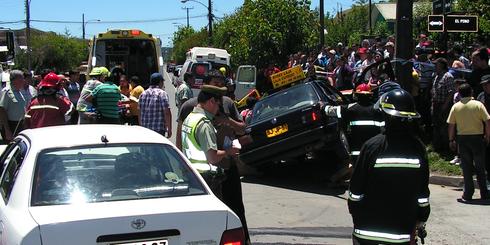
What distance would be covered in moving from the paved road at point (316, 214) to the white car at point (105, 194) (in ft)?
8.69

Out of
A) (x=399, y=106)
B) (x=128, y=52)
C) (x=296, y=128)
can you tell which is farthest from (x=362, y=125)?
(x=128, y=52)

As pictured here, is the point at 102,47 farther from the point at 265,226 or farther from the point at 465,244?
the point at 465,244

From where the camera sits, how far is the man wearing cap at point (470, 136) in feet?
28.5

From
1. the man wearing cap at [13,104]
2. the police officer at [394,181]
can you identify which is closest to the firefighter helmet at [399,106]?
the police officer at [394,181]

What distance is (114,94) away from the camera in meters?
9.60

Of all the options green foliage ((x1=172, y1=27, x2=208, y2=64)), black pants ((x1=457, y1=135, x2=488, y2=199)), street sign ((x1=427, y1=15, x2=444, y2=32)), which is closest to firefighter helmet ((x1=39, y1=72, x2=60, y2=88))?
black pants ((x1=457, y1=135, x2=488, y2=199))

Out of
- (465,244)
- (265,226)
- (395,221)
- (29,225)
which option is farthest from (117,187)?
(465,244)

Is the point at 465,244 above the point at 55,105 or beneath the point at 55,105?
beneath

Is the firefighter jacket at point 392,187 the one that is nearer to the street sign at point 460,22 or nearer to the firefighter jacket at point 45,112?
the firefighter jacket at point 45,112

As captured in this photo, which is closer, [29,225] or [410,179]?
[29,225]

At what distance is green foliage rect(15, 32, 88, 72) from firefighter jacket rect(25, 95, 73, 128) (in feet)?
164

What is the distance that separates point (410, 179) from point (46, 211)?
228 cm

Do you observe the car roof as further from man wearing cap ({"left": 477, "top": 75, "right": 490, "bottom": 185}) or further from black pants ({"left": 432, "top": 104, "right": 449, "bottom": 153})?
black pants ({"left": 432, "top": 104, "right": 449, "bottom": 153})

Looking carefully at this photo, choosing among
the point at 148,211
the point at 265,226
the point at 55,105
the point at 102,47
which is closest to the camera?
the point at 148,211
